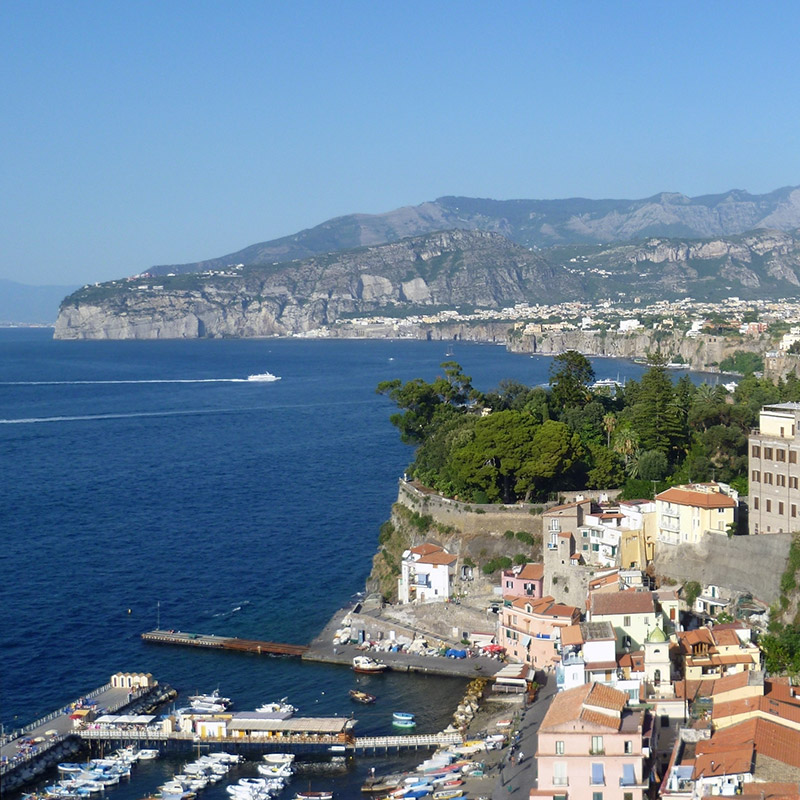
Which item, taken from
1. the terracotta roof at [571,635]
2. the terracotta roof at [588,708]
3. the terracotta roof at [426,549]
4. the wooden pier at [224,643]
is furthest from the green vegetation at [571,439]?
the terracotta roof at [588,708]

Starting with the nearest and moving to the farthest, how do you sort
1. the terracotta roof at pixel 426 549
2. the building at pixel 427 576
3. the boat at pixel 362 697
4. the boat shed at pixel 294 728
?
the boat shed at pixel 294 728
the boat at pixel 362 697
the building at pixel 427 576
the terracotta roof at pixel 426 549

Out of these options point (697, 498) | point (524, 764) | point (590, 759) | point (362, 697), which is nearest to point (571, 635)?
point (524, 764)

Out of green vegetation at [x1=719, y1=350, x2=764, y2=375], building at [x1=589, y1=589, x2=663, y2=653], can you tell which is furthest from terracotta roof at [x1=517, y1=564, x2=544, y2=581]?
green vegetation at [x1=719, y1=350, x2=764, y2=375]

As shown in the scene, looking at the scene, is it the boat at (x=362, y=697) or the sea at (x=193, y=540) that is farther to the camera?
the sea at (x=193, y=540)

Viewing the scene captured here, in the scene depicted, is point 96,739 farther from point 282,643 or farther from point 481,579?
point 481,579

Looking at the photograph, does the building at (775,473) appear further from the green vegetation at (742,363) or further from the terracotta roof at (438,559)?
the green vegetation at (742,363)

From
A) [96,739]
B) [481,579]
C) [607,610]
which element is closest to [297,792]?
[96,739]
